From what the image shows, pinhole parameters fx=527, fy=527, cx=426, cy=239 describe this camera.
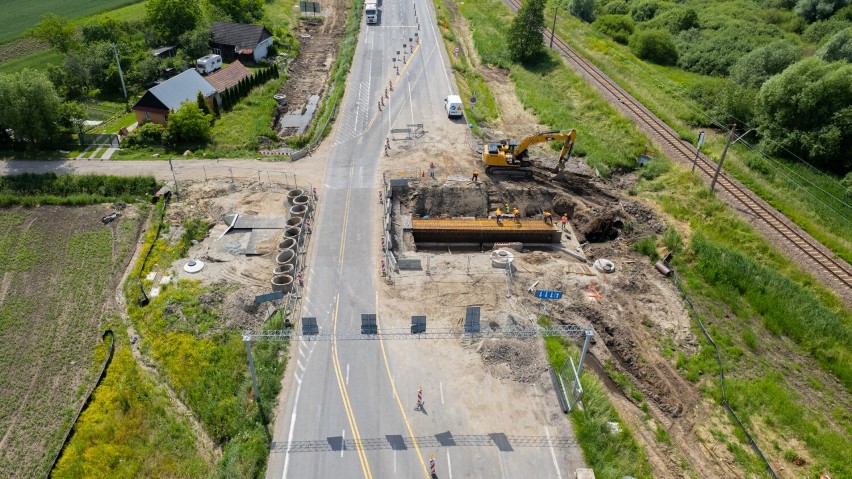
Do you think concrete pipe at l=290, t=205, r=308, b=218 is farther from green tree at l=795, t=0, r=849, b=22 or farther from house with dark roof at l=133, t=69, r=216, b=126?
green tree at l=795, t=0, r=849, b=22

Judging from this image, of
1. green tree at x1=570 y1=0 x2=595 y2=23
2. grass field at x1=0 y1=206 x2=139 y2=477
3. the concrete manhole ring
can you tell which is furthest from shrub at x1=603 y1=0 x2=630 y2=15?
grass field at x1=0 y1=206 x2=139 y2=477

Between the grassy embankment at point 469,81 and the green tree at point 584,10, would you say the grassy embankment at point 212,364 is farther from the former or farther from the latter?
the green tree at point 584,10

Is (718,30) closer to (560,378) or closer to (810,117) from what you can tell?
(810,117)

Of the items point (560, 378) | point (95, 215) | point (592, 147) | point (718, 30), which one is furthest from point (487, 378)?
point (718, 30)

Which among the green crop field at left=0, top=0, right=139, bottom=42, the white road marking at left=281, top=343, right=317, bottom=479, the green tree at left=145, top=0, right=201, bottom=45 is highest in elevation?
the green tree at left=145, top=0, right=201, bottom=45

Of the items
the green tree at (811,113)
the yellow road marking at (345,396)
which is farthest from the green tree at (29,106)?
the green tree at (811,113)

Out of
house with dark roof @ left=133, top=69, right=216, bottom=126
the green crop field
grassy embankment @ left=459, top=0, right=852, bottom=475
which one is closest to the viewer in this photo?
grassy embankment @ left=459, top=0, right=852, bottom=475

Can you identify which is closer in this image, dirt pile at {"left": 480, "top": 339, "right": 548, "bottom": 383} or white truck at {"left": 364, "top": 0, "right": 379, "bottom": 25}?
dirt pile at {"left": 480, "top": 339, "right": 548, "bottom": 383}
